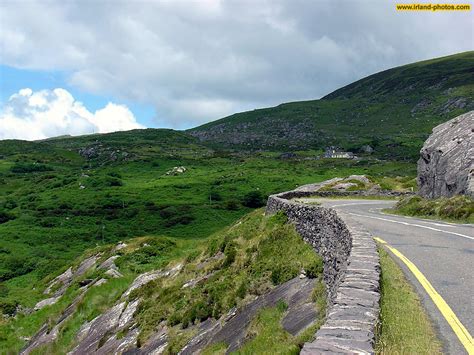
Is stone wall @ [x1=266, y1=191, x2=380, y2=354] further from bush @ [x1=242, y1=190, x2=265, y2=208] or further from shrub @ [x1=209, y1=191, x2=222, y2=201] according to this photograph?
shrub @ [x1=209, y1=191, x2=222, y2=201]

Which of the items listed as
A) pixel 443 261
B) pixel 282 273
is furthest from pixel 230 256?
pixel 443 261

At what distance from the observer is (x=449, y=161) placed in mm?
37469

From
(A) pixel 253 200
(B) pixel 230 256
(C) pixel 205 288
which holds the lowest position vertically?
(A) pixel 253 200

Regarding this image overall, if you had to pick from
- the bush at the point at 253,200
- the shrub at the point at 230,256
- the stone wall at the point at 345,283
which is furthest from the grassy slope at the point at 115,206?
the stone wall at the point at 345,283

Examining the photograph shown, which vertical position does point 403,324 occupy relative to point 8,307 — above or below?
above

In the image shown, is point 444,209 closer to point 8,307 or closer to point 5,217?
point 8,307

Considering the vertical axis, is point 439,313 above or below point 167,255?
above

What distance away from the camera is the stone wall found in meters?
6.52

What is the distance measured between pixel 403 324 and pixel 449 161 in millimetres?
32724

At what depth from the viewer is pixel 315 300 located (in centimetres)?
1234

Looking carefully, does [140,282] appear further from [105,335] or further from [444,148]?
[444,148]

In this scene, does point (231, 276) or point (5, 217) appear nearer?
point (231, 276)

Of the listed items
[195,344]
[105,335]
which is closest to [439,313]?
[195,344]

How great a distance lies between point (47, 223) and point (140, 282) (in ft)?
290
